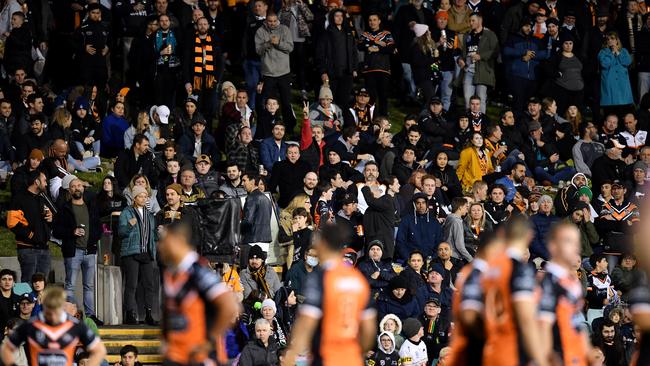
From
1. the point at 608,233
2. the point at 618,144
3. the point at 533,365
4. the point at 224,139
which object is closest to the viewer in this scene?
the point at 533,365

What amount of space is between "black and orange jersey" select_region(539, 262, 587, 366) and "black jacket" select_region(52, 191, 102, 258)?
892 centimetres

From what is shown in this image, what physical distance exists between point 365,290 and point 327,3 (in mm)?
14795

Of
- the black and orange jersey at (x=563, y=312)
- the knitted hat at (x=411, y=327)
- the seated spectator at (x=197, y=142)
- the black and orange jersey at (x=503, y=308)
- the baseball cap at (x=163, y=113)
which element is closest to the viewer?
the black and orange jersey at (x=503, y=308)

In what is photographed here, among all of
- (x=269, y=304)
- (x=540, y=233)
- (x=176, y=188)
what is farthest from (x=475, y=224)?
(x=176, y=188)

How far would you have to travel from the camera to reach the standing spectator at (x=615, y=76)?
89.4 ft

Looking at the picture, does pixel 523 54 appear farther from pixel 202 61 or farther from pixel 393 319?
pixel 393 319

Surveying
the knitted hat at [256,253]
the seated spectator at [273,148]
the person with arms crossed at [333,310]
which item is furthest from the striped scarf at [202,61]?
the person with arms crossed at [333,310]

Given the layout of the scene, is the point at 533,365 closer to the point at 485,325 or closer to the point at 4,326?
the point at 485,325

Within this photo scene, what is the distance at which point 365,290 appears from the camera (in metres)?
13.0

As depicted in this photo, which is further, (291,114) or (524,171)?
(291,114)

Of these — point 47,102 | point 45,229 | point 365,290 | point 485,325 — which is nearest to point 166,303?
point 365,290

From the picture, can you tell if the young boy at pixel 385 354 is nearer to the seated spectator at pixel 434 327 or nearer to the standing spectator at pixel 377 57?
the seated spectator at pixel 434 327

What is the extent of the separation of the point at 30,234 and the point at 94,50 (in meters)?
6.53

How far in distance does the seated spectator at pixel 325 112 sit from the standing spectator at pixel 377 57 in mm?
1057
